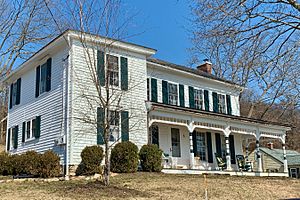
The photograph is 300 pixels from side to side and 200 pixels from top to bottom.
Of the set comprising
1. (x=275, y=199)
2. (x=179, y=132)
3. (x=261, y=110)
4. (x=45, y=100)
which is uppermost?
(x=261, y=110)

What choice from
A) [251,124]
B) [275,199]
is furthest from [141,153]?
[251,124]

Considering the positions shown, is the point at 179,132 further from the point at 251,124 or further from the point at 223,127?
the point at 251,124

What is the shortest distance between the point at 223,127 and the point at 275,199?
880 cm

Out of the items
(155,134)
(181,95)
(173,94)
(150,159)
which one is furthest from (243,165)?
(150,159)

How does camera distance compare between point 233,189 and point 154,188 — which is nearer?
point 154,188

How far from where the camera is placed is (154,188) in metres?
12.0

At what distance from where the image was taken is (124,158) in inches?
610

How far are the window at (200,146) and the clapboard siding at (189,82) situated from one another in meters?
2.04

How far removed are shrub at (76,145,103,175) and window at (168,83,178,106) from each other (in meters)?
7.04

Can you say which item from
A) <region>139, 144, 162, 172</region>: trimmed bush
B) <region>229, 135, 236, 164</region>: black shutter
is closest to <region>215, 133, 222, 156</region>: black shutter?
<region>229, 135, 236, 164</region>: black shutter

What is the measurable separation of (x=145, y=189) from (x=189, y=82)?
461 inches

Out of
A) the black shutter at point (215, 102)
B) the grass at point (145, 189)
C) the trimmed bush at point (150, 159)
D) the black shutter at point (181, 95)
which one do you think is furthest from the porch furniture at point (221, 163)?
the trimmed bush at point (150, 159)

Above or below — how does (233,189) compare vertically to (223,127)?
below

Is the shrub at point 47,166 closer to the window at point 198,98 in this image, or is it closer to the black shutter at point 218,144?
the window at point 198,98
